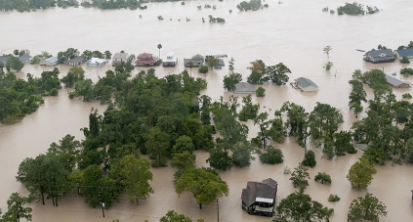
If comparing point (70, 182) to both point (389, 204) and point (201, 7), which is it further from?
point (201, 7)

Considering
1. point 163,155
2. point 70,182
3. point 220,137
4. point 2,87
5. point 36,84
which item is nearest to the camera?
point 70,182

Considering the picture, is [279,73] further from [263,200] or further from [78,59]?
[78,59]

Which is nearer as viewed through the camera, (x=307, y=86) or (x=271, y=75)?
(x=307, y=86)

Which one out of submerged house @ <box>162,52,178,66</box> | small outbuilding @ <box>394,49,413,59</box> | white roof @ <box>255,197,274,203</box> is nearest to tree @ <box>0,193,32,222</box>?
white roof @ <box>255,197,274,203</box>

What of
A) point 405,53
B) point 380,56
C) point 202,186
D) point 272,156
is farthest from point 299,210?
point 405,53

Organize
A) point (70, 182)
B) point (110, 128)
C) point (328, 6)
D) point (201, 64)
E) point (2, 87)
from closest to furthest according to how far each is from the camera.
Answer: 1. point (70, 182)
2. point (110, 128)
3. point (2, 87)
4. point (201, 64)
5. point (328, 6)

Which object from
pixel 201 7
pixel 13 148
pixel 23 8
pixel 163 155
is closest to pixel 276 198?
pixel 163 155
